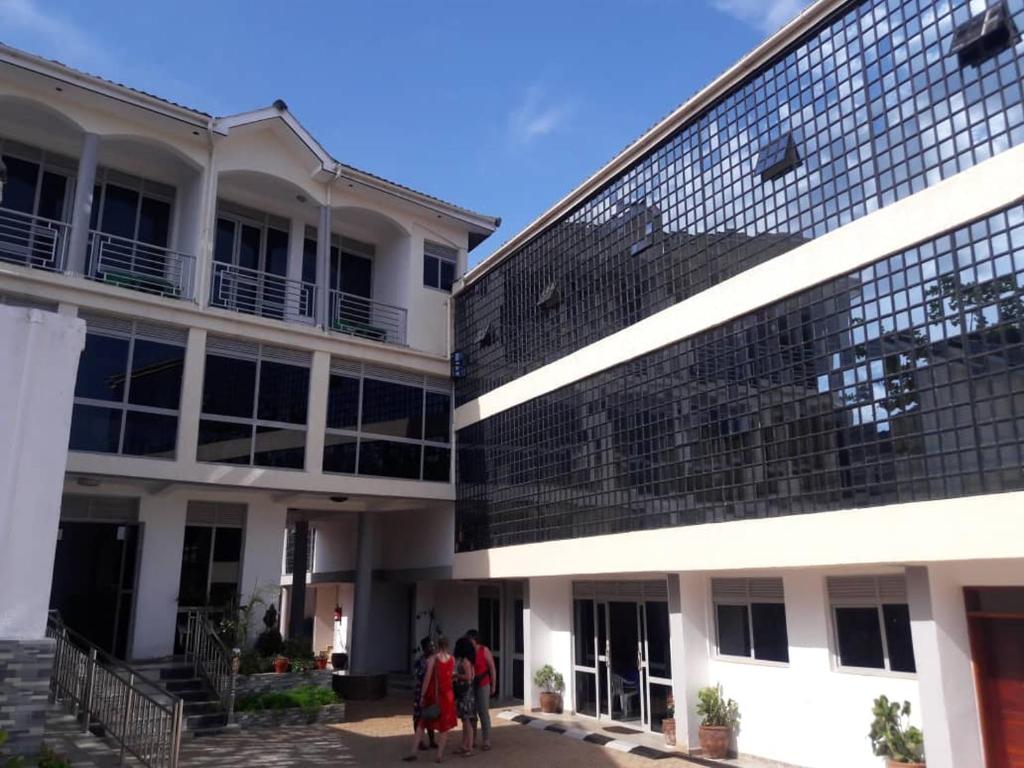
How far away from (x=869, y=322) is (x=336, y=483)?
972 centimetres

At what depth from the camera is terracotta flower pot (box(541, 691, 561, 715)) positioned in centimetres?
1376

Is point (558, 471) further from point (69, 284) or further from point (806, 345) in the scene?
point (69, 284)

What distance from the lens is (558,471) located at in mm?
13094

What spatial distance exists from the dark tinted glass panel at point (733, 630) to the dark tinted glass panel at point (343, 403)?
299 inches

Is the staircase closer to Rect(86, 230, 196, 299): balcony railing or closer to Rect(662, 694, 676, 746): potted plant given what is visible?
Rect(86, 230, 196, 299): balcony railing

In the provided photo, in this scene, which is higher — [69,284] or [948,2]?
[948,2]

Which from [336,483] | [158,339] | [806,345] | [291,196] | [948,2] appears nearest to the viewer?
[948,2]

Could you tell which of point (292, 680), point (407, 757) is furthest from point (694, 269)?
point (292, 680)

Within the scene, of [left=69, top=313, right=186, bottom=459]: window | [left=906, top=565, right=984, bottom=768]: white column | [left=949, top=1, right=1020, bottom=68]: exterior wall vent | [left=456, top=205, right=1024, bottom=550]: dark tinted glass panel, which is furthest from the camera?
[left=69, top=313, right=186, bottom=459]: window

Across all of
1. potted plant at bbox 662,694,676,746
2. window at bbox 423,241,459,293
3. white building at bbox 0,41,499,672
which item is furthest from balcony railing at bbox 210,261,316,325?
potted plant at bbox 662,694,676,746

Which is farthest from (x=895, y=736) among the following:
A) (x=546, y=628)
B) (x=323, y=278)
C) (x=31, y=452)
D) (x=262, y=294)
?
(x=262, y=294)

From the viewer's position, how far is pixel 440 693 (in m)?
10.1

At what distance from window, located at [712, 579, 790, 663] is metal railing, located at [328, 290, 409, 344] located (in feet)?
28.1

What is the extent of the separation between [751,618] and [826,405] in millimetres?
3476
